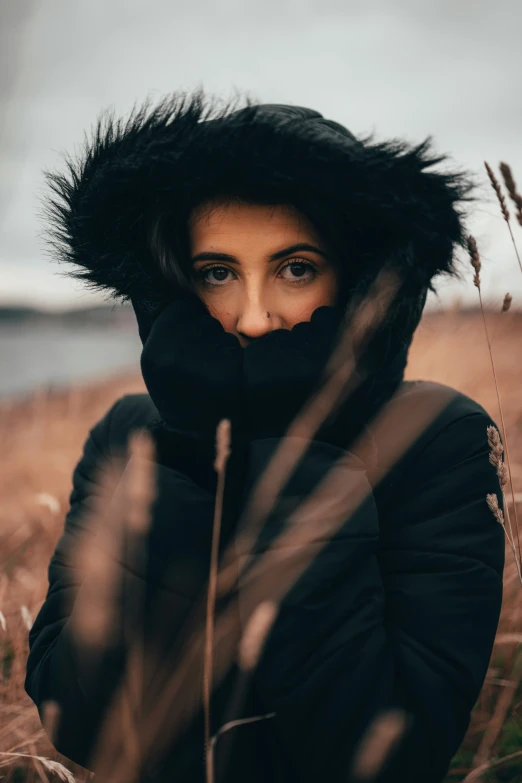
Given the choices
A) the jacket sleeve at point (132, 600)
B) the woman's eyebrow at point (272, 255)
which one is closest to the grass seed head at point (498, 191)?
the woman's eyebrow at point (272, 255)

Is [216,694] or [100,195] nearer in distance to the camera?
[216,694]

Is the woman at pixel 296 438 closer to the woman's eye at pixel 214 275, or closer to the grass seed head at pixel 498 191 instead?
the woman's eye at pixel 214 275

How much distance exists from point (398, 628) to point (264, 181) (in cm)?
108

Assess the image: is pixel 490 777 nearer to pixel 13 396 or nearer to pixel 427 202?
pixel 427 202

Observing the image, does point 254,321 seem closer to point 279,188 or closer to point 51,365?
point 279,188

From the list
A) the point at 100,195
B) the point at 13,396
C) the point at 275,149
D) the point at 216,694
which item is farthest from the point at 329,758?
the point at 13,396

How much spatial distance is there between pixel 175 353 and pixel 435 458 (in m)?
0.69

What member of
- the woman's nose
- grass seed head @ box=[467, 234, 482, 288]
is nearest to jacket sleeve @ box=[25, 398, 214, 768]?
the woman's nose

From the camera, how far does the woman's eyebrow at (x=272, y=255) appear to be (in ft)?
4.37

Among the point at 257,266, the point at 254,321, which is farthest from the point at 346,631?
the point at 257,266

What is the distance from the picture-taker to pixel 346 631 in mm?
1035

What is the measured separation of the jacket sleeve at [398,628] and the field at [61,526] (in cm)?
31

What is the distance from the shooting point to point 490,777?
5.00ft

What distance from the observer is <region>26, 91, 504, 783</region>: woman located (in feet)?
3.42
